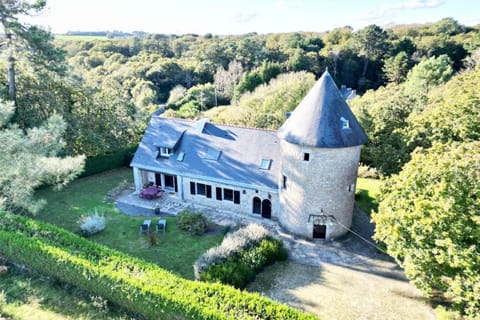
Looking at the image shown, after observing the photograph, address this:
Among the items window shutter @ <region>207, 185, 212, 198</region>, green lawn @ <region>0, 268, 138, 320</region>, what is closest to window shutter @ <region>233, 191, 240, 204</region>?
window shutter @ <region>207, 185, 212, 198</region>

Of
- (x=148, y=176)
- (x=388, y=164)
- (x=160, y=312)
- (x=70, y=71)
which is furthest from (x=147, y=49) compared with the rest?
(x=160, y=312)

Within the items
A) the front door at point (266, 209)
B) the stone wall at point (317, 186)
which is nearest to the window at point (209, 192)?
the front door at point (266, 209)

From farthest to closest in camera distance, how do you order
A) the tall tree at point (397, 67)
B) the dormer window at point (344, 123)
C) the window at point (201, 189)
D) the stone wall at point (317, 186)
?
the tall tree at point (397, 67)
the window at point (201, 189)
the stone wall at point (317, 186)
the dormer window at point (344, 123)

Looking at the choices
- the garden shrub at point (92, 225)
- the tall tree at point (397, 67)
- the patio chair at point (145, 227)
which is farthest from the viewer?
the tall tree at point (397, 67)

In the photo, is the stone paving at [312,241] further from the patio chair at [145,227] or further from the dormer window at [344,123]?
the dormer window at [344,123]

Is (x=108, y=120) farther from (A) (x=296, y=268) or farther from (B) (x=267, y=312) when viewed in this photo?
(B) (x=267, y=312)

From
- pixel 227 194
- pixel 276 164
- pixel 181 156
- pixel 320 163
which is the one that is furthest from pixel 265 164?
pixel 181 156

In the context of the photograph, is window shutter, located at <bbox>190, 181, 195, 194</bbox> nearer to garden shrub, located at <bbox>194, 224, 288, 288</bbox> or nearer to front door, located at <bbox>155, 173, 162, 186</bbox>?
front door, located at <bbox>155, 173, 162, 186</bbox>
